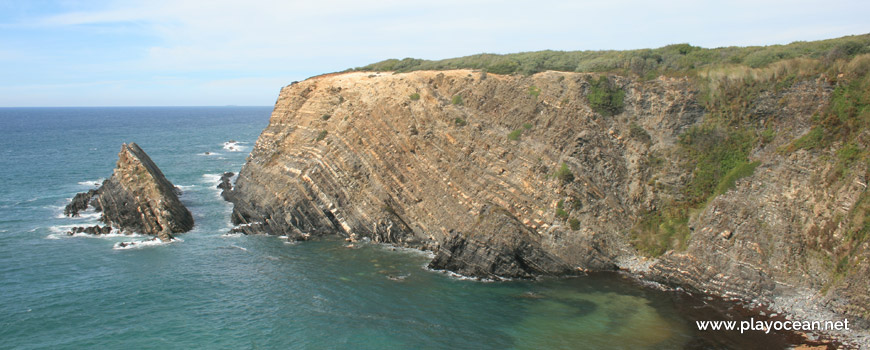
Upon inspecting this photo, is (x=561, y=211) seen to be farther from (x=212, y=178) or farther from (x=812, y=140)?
(x=212, y=178)

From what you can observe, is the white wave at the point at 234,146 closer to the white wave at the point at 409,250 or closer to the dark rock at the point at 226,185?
the dark rock at the point at 226,185

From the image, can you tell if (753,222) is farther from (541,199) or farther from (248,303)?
(248,303)

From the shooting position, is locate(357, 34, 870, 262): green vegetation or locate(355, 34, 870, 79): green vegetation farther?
locate(355, 34, 870, 79): green vegetation

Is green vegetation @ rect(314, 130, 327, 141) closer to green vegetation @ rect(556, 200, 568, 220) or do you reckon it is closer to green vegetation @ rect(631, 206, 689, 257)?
green vegetation @ rect(556, 200, 568, 220)

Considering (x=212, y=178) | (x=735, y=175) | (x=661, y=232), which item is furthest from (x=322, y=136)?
(x=735, y=175)

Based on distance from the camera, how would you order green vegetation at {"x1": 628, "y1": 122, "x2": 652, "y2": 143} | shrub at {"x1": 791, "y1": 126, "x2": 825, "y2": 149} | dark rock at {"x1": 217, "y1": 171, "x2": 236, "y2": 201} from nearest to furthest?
1. shrub at {"x1": 791, "y1": 126, "x2": 825, "y2": 149}
2. green vegetation at {"x1": 628, "y1": 122, "x2": 652, "y2": 143}
3. dark rock at {"x1": 217, "y1": 171, "x2": 236, "y2": 201}

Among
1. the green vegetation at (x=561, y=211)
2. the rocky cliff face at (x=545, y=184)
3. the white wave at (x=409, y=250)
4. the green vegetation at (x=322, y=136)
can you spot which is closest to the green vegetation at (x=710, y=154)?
the rocky cliff face at (x=545, y=184)

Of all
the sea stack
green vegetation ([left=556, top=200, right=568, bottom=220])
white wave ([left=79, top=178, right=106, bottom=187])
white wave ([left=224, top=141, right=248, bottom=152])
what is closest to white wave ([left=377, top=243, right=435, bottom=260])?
green vegetation ([left=556, top=200, right=568, bottom=220])
